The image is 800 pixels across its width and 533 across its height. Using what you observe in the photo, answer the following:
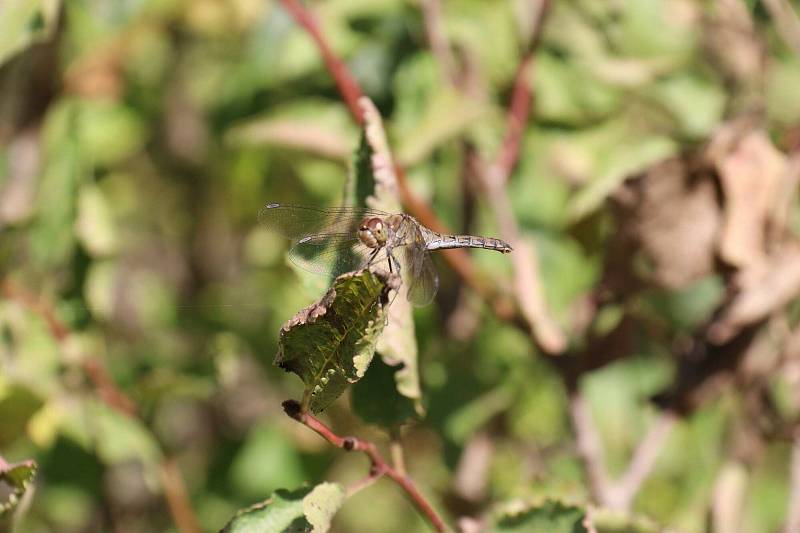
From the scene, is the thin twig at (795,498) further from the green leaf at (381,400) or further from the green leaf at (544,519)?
the green leaf at (381,400)

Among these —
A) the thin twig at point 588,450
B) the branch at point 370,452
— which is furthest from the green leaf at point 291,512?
the thin twig at point 588,450

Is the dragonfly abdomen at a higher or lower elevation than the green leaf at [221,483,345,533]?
higher

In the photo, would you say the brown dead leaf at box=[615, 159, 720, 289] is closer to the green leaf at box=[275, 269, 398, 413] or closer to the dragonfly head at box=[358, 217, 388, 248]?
the dragonfly head at box=[358, 217, 388, 248]

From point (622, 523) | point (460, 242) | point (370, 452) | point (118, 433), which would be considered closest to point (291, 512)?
point (370, 452)

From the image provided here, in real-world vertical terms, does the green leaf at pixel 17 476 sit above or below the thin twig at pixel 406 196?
below

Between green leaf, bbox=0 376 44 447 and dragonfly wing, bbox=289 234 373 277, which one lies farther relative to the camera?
green leaf, bbox=0 376 44 447

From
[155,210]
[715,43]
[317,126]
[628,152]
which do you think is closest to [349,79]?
[317,126]

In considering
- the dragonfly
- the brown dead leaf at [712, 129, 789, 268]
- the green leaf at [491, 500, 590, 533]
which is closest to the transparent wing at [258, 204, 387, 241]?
the dragonfly
